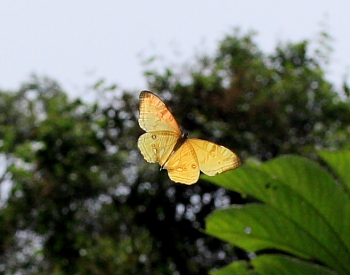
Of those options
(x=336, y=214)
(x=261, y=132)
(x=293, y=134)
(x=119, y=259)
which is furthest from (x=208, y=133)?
(x=336, y=214)

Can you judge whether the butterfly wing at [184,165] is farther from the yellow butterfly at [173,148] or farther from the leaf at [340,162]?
the leaf at [340,162]

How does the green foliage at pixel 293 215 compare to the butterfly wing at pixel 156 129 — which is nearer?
the butterfly wing at pixel 156 129

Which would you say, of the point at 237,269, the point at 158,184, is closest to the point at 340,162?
the point at 237,269

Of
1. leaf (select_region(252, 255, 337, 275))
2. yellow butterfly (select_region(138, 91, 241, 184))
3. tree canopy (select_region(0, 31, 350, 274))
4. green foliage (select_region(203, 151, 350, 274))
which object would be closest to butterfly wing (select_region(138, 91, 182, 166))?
yellow butterfly (select_region(138, 91, 241, 184))

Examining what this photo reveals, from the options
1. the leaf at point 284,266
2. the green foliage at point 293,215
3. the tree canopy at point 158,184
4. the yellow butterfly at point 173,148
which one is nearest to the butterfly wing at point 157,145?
the yellow butterfly at point 173,148

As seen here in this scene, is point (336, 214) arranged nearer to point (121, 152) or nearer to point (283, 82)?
point (121, 152)

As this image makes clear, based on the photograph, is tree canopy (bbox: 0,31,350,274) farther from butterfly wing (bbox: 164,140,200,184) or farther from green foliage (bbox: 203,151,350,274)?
butterfly wing (bbox: 164,140,200,184)
